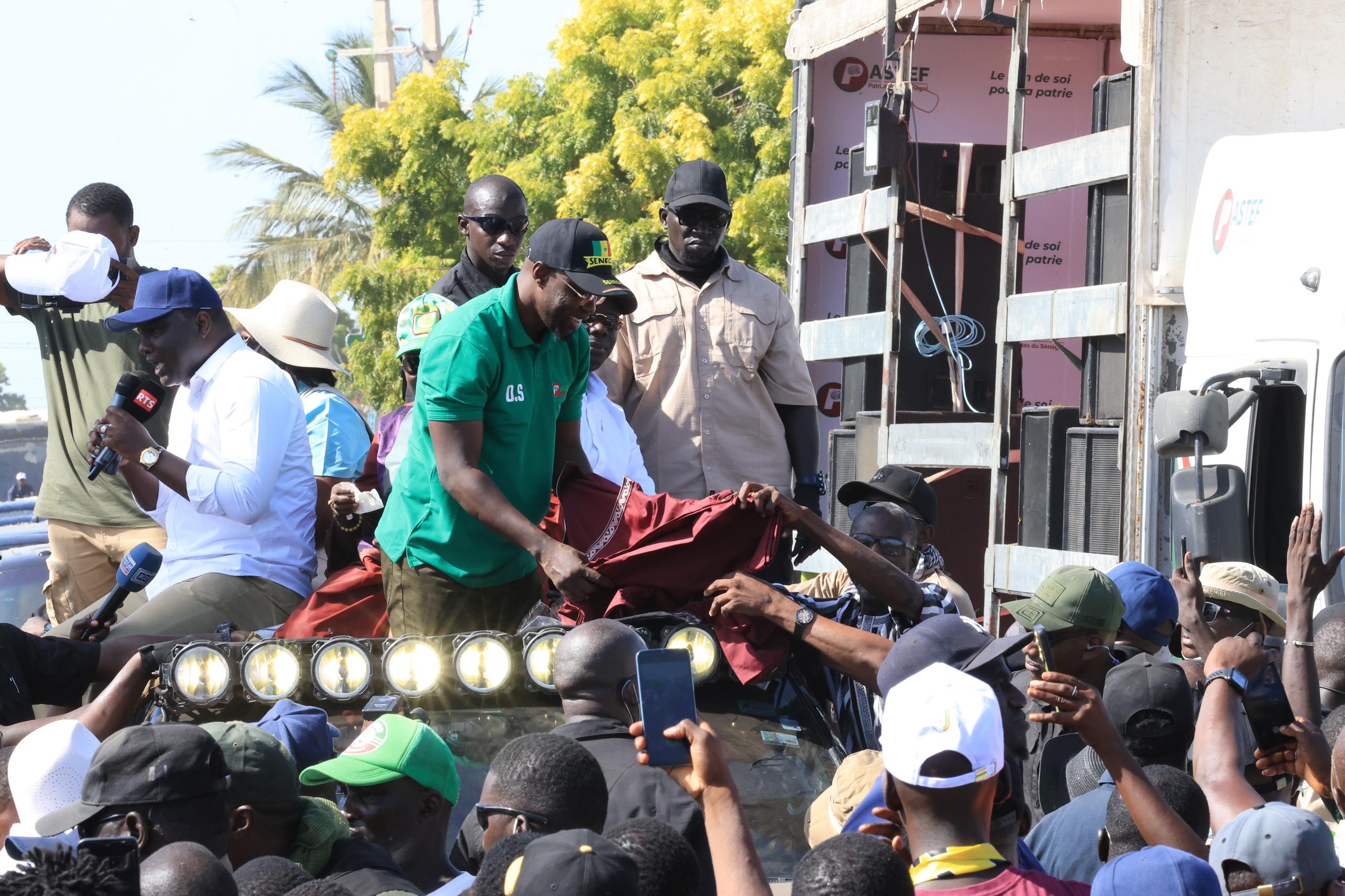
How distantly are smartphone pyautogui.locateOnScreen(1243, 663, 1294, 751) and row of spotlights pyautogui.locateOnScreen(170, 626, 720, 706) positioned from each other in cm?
→ 131

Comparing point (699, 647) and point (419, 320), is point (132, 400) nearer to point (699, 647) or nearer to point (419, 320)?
point (419, 320)

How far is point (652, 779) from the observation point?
3.30 m

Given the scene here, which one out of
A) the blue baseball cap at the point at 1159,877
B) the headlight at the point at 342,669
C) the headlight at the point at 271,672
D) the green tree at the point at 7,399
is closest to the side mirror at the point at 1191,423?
the headlight at the point at 342,669

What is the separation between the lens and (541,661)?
4.24 meters

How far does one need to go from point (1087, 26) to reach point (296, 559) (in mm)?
6970

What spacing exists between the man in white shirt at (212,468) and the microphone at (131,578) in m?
0.07

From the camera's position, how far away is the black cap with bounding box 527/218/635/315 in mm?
4336

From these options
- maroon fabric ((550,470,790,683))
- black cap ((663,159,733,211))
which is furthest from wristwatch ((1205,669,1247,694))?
black cap ((663,159,733,211))

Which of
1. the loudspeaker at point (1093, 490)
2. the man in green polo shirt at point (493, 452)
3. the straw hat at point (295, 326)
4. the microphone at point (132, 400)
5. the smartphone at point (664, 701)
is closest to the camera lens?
the smartphone at point (664, 701)

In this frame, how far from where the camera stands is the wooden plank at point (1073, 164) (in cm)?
788

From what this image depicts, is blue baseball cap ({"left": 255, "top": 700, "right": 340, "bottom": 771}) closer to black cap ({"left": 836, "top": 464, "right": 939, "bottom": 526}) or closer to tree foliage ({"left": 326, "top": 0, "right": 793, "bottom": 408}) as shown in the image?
black cap ({"left": 836, "top": 464, "right": 939, "bottom": 526})

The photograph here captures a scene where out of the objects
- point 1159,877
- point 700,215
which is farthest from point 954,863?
point 700,215

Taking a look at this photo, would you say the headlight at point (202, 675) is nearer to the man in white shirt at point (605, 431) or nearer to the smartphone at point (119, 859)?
the man in white shirt at point (605, 431)

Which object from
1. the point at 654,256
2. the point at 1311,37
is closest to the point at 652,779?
the point at 654,256
